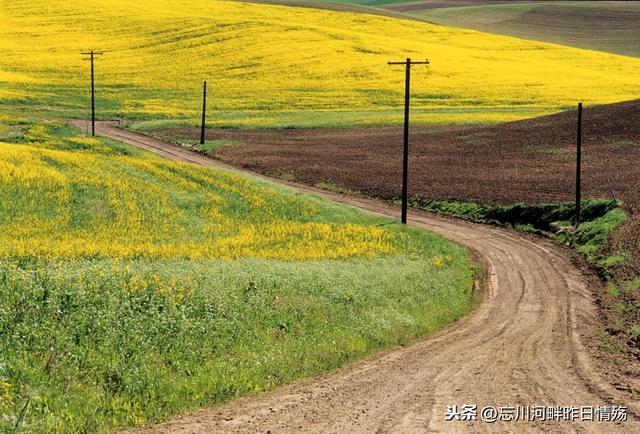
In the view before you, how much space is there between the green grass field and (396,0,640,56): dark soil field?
107 meters

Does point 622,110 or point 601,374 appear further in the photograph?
point 622,110

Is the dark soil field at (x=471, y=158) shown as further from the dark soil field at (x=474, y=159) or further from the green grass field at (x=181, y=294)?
A: the green grass field at (x=181, y=294)

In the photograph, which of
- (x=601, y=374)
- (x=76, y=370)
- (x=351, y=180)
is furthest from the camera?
(x=351, y=180)

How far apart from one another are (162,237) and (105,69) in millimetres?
68523

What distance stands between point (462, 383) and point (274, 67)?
81.0 metres

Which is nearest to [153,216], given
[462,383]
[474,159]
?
[462,383]

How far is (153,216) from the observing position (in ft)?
116

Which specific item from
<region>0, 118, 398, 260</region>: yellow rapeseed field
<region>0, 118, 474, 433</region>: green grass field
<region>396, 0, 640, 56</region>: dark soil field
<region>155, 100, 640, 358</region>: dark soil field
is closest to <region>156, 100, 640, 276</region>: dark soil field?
<region>155, 100, 640, 358</region>: dark soil field

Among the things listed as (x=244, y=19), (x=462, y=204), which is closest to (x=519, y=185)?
(x=462, y=204)

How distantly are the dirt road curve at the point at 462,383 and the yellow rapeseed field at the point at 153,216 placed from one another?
24.7ft

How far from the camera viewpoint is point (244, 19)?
116m

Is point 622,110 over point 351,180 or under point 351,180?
over

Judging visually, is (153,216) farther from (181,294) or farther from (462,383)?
(462,383)

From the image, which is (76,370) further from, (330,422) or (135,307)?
(330,422)
